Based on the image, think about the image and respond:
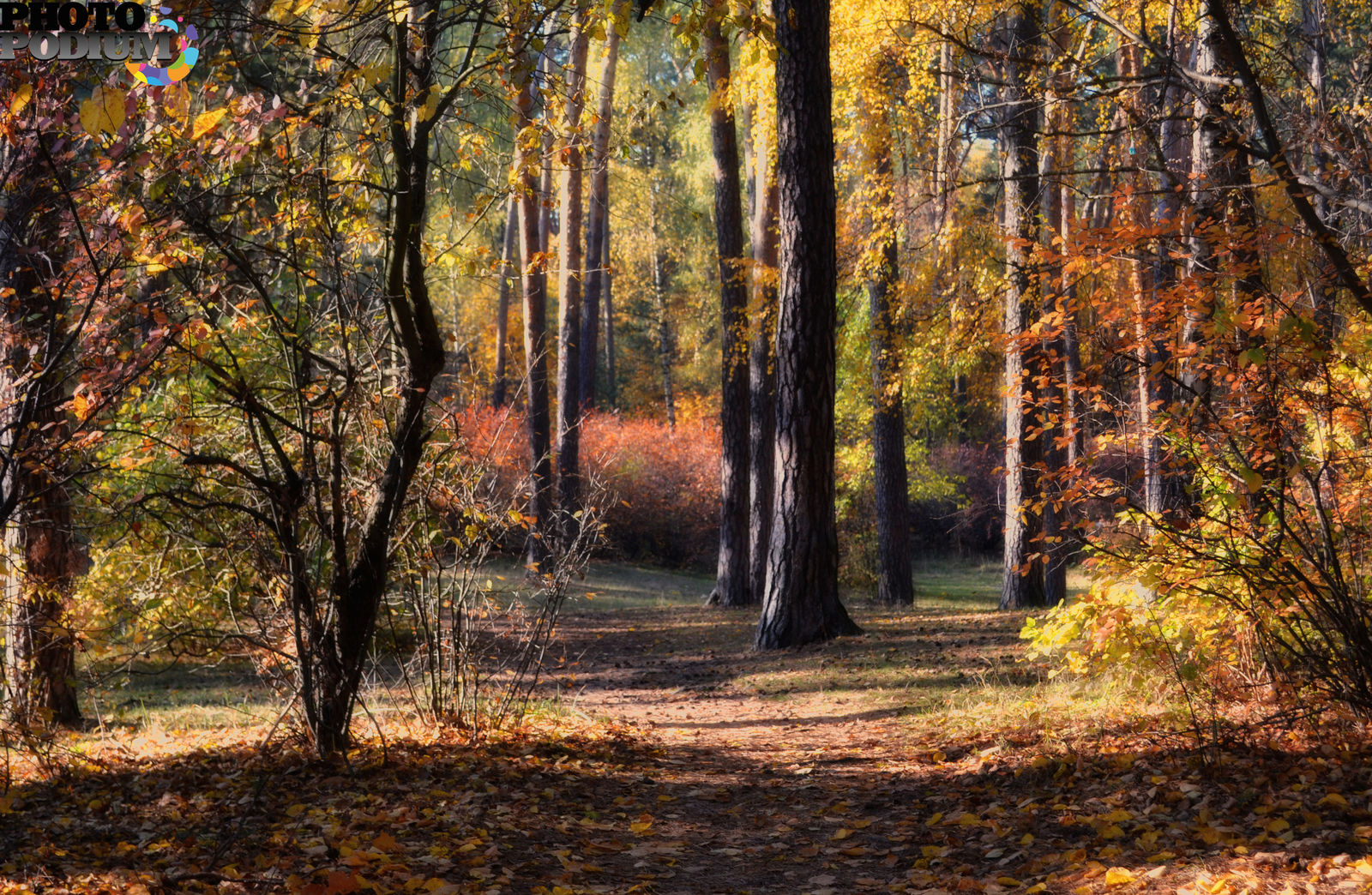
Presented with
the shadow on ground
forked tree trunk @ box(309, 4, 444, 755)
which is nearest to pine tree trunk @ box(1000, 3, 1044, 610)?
the shadow on ground

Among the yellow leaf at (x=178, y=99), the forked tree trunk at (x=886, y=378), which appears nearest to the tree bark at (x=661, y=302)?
the forked tree trunk at (x=886, y=378)

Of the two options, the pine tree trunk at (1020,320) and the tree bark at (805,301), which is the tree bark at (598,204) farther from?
the pine tree trunk at (1020,320)

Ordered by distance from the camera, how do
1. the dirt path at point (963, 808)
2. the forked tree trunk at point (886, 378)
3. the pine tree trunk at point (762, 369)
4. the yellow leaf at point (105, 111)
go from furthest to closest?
the pine tree trunk at point (762, 369)
the forked tree trunk at point (886, 378)
the dirt path at point (963, 808)
the yellow leaf at point (105, 111)

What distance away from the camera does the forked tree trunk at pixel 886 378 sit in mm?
10375

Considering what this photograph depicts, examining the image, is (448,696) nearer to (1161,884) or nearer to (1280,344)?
(1161,884)

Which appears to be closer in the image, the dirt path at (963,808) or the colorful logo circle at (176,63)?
the dirt path at (963,808)

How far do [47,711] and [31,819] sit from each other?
2.60 feet

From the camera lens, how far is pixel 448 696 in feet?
17.7

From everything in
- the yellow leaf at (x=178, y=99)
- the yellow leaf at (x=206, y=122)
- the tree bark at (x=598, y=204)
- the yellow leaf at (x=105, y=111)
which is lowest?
the yellow leaf at (x=105, y=111)

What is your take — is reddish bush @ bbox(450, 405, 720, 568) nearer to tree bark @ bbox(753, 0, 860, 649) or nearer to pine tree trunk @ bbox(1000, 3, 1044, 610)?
pine tree trunk @ bbox(1000, 3, 1044, 610)

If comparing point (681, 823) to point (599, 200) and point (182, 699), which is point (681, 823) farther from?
point (599, 200)

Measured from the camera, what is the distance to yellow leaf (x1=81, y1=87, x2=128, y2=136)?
2.64 metres

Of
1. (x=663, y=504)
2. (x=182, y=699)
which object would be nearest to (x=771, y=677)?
(x=182, y=699)

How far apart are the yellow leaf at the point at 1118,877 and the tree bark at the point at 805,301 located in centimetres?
529
